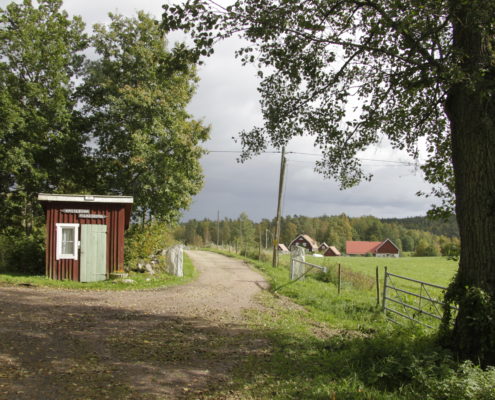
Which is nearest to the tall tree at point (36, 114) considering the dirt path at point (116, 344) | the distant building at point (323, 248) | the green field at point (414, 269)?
the dirt path at point (116, 344)

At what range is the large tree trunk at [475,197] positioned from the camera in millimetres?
5660

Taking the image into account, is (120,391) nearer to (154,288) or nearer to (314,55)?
(314,55)

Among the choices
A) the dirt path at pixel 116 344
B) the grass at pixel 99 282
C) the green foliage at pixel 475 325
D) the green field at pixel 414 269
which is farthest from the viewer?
the green field at pixel 414 269

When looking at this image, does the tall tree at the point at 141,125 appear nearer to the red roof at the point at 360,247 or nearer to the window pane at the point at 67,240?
the window pane at the point at 67,240

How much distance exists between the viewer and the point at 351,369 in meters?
5.88

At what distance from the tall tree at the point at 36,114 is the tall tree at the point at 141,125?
67.5 inches

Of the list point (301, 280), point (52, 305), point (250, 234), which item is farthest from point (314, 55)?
point (250, 234)

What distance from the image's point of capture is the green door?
1527 centimetres

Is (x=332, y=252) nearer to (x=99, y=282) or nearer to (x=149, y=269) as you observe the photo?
(x=149, y=269)

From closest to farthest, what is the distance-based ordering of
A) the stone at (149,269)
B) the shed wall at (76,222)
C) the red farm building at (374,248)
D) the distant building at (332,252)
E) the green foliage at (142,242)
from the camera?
the shed wall at (76,222) → the stone at (149,269) → the green foliage at (142,242) → the distant building at (332,252) → the red farm building at (374,248)

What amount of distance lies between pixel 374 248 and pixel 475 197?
86.5 metres

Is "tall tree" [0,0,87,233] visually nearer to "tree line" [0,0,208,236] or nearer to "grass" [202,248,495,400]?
"tree line" [0,0,208,236]

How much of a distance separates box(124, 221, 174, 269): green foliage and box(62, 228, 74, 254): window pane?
2.85 metres

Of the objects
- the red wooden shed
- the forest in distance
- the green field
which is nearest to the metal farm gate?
the red wooden shed
